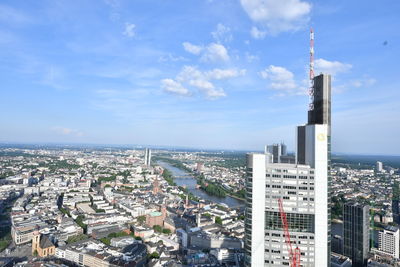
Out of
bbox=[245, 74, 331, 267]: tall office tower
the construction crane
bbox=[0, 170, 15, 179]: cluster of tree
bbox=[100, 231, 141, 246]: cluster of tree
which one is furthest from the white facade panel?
bbox=[0, 170, 15, 179]: cluster of tree

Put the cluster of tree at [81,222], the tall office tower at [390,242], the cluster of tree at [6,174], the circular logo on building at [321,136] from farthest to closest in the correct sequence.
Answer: the cluster of tree at [6,174]
the cluster of tree at [81,222]
the tall office tower at [390,242]
the circular logo on building at [321,136]

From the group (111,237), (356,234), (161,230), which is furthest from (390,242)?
(111,237)

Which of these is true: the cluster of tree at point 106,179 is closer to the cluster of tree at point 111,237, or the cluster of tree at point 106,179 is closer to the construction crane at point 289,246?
the cluster of tree at point 111,237

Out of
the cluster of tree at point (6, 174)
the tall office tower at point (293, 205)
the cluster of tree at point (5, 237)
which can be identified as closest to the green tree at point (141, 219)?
the cluster of tree at point (5, 237)

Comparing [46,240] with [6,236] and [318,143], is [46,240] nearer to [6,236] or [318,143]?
[6,236]

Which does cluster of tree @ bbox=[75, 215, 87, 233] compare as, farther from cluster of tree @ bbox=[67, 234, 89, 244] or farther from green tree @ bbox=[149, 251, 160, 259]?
green tree @ bbox=[149, 251, 160, 259]

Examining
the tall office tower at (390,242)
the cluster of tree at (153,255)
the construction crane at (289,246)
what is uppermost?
the construction crane at (289,246)
